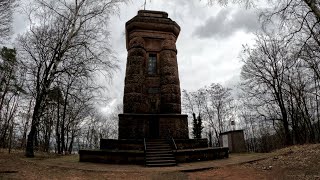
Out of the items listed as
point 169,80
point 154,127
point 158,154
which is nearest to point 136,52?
point 169,80

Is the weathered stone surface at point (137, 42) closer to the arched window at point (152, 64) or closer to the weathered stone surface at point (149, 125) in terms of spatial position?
the arched window at point (152, 64)

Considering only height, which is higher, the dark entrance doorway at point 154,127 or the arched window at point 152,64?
the arched window at point 152,64

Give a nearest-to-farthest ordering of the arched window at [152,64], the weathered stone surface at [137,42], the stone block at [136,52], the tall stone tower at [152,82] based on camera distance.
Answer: the tall stone tower at [152,82] → the stone block at [136,52] → the weathered stone surface at [137,42] → the arched window at [152,64]

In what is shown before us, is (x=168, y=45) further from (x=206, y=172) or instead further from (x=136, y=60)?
(x=206, y=172)

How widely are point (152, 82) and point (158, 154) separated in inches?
246

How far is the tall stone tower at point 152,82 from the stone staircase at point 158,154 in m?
1.16

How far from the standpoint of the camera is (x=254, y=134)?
173 feet

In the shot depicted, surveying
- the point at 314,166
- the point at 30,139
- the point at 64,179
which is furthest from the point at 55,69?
the point at 314,166

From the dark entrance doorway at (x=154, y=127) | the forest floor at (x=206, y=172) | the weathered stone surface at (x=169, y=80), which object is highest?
the weathered stone surface at (x=169, y=80)

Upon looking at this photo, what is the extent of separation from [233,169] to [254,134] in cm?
4530

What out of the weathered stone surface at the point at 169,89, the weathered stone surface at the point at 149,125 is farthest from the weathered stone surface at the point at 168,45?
the weathered stone surface at the point at 149,125

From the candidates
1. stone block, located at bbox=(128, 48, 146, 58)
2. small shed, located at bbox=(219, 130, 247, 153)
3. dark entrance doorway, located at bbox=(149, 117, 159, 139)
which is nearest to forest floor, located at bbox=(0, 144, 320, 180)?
dark entrance doorway, located at bbox=(149, 117, 159, 139)

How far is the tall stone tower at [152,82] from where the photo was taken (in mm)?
17250

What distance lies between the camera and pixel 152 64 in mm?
19516
